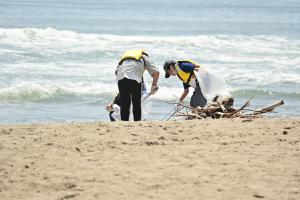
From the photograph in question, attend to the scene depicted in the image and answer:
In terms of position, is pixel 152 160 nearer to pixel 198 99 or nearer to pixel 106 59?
pixel 198 99

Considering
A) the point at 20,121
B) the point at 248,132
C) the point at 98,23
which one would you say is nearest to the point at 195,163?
the point at 248,132

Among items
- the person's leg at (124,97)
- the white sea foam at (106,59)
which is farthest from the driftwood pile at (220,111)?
the white sea foam at (106,59)

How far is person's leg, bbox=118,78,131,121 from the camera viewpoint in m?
9.41

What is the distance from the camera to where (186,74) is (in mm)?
10281

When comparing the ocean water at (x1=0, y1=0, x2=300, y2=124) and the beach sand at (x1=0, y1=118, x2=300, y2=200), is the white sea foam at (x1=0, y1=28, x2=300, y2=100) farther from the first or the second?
the beach sand at (x1=0, y1=118, x2=300, y2=200)

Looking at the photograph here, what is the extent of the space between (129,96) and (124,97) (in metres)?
0.07

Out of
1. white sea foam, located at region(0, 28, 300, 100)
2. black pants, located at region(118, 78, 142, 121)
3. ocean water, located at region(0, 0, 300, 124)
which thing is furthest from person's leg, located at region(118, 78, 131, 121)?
white sea foam, located at region(0, 28, 300, 100)

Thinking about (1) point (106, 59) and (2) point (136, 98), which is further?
(1) point (106, 59)

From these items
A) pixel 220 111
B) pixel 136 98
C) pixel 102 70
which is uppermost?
pixel 136 98

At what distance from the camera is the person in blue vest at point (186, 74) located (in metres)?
10.2

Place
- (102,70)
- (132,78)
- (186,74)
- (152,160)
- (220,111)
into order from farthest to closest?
(102,70) → (186,74) → (220,111) → (132,78) → (152,160)

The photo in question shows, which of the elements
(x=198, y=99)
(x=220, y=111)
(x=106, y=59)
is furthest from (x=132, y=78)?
(x=106, y=59)

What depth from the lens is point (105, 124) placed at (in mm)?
8359

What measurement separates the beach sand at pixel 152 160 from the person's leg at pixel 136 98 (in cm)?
102
